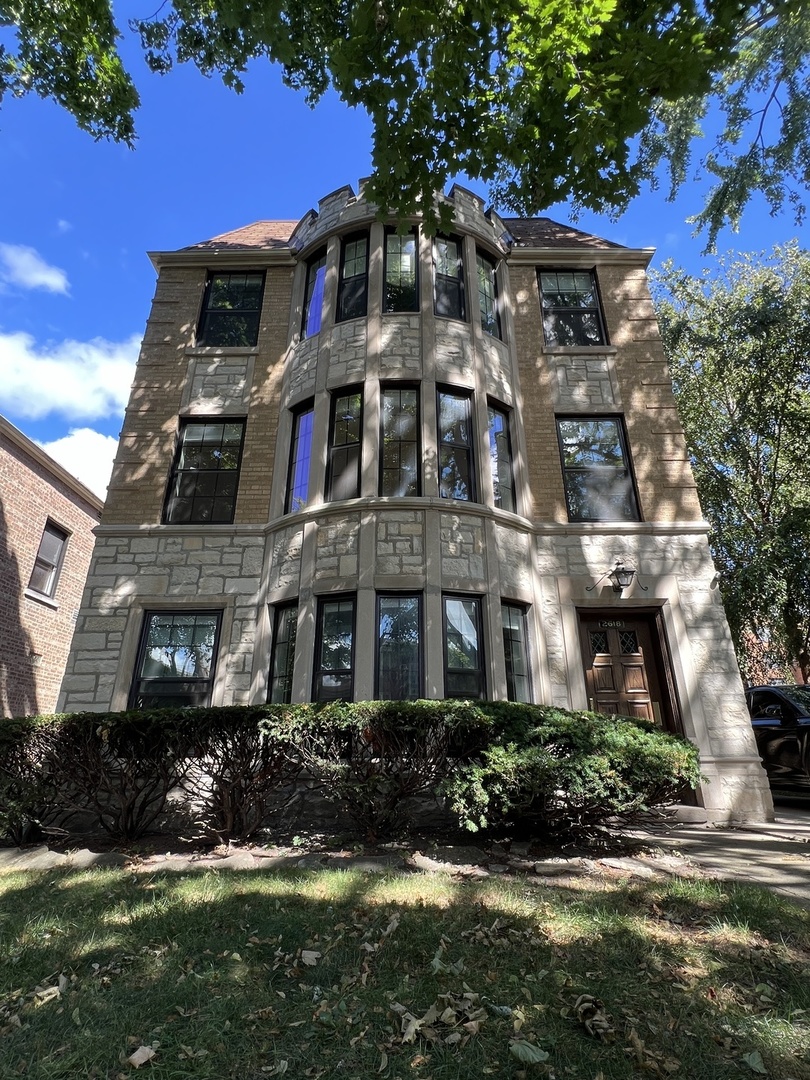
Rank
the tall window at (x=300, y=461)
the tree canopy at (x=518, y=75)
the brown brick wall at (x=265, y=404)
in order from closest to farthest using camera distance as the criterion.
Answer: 1. the tree canopy at (x=518, y=75)
2. the tall window at (x=300, y=461)
3. the brown brick wall at (x=265, y=404)

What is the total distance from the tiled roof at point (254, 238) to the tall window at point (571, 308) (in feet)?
16.9

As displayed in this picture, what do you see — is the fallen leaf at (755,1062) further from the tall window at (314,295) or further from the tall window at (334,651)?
the tall window at (314,295)

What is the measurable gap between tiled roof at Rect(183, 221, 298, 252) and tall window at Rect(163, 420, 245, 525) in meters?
3.69

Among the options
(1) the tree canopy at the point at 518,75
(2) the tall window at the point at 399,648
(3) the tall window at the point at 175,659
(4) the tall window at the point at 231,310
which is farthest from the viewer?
A: (4) the tall window at the point at 231,310

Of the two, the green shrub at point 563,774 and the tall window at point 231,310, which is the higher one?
the tall window at point 231,310

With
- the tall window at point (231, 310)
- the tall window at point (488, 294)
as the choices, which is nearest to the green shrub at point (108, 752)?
the tall window at point (231, 310)

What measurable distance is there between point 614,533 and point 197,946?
7.34m

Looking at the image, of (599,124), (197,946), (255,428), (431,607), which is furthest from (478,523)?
(197,946)

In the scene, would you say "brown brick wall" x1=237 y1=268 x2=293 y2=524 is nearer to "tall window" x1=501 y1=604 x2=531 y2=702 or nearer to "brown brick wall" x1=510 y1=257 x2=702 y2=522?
"tall window" x1=501 y1=604 x2=531 y2=702

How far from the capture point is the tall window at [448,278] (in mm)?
9102

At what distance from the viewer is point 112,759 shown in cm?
545

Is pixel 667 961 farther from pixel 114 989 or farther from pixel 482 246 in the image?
pixel 482 246

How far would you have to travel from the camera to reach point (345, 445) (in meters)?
8.34

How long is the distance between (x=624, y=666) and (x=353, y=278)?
25.0 ft
